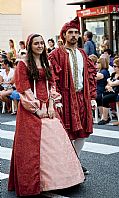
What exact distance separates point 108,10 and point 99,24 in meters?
0.77

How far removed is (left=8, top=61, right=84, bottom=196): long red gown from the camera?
546 centimetres

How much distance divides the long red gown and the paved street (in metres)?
0.19

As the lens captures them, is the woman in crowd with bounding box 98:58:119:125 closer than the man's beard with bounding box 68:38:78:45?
No

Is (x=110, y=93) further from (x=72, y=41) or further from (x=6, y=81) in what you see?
(x=72, y=41)

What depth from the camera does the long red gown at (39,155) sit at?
546 centimetres

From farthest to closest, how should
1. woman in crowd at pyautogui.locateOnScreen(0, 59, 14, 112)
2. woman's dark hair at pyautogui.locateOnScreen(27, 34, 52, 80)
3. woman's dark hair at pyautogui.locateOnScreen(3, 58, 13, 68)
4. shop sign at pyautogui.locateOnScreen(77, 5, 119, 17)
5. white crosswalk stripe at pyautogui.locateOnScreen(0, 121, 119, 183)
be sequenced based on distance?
shop sign at pyautogui.locateOnScreen(77, 5, 119, 17) → woman's dark hair at pyautogui.locateOnScreen(3, 58, 13, 68) → woman in crowd at pyautogui.locateOnScreen(0, 59, 14, 112) → white crosswalk stripe at pyautogui.locateOnScreen(0, 121, 119, 183) → woman's dark hair at pyautogui.locateOnScreen(27, 34, 52, 80)

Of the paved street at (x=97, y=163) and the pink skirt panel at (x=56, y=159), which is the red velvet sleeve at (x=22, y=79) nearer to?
the pink skirt panel at (x=56, y=159)

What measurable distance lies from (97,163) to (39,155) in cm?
176

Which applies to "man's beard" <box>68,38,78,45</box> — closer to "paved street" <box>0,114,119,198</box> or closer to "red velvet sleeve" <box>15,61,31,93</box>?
"red velvet sleeve" <box>15,61,31,93</box>

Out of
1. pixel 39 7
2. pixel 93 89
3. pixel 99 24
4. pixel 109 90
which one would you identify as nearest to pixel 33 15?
pixel 39 7

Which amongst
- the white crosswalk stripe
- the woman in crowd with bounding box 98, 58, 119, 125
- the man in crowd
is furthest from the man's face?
the man in crowd

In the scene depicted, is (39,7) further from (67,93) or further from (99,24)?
(67,93)

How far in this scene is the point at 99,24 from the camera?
16.1 meters

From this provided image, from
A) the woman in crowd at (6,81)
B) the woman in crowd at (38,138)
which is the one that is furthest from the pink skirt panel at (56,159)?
the woman in crowd at (6,81)
